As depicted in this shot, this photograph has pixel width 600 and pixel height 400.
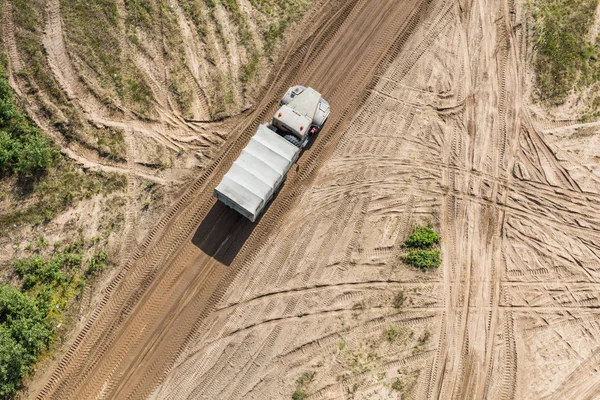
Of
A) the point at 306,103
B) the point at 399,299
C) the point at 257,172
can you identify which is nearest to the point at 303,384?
the point at 399,299

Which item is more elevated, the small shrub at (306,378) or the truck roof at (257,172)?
the truck roof at (257,172)

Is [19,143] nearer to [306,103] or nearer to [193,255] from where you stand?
[193,255]

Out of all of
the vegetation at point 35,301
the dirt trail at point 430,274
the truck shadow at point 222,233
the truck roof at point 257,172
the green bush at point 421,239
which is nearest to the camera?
the vegetation at point 35,301

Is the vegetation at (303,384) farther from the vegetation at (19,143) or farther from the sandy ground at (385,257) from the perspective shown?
the vegetation at (19,143)

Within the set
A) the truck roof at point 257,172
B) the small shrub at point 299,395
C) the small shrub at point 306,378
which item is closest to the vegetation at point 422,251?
the small shrub at point 306,378

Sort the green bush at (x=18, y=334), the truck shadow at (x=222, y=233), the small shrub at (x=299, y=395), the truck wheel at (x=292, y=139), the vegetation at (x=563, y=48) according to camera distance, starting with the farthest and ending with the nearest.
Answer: the vegetation at (x=563, y=48) → the truck shadow at (x=222, y=233) → the truck wheel at (x=292, y=139) → the small shrub at (x=299, y=395) → the green bush at (x=18, y=334)

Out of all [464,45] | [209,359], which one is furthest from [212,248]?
[464,45]
